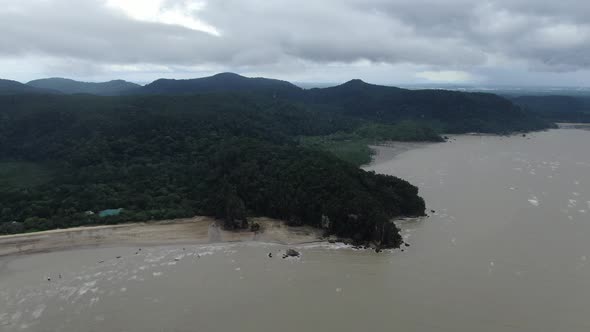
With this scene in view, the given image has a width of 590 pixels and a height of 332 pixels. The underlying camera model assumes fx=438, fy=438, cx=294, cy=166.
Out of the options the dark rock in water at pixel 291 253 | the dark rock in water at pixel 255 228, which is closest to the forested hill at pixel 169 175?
the dark rock in water at pixel 255 228

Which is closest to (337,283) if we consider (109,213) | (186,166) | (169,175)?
(109,213)

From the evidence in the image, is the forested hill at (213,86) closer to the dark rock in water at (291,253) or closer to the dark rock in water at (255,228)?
the dark rock in water at (255,228)

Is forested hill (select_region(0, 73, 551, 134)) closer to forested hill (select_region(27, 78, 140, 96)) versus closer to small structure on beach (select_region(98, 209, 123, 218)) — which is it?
forested hill (select_region(27, 78, 140, 96))

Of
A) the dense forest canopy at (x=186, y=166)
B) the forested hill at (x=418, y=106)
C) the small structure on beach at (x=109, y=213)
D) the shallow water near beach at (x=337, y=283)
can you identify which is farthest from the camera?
the forested hill at (x=418, y=106)

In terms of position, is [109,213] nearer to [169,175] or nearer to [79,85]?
[169,175]

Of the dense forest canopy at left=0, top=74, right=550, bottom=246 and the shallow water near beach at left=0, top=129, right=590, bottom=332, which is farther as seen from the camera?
the dense forest canopy at left=0, top=74, right=550, bottom=246

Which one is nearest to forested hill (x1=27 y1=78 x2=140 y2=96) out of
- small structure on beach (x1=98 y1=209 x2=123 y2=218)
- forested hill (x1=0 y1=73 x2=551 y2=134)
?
forested hill (x1=0 y1=73 x2=551 y2=134)

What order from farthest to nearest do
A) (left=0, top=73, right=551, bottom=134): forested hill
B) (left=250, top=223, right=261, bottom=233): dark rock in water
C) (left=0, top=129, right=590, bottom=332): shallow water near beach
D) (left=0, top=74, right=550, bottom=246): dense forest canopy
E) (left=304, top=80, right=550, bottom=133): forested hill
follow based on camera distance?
(left=0, top=73, right=551, bottom=134): forested hill < (left=304, top=80, right=550, bottom=133): forested hill < (left=0, top=74, right=550, bottom=246): dense forest canopy < (left=250, top=223, right=261, bottom=233): dark rock in water < (left=0, top=129, right=590, bottom=332): shallow water near beach
